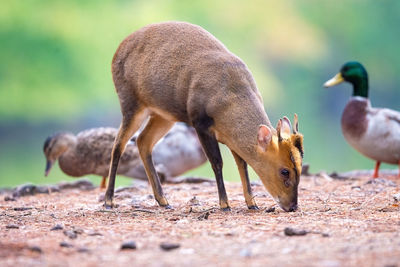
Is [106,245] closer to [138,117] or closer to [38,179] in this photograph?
[138,117]

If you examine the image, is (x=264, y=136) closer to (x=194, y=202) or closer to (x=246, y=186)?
(x=246, y=186)

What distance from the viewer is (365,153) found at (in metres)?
7.78

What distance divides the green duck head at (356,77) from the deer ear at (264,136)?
4.11m

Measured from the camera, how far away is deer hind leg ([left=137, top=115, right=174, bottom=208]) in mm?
5383

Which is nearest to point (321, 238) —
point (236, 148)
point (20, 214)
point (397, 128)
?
point (236, 148)

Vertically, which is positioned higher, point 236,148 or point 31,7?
point 31,7

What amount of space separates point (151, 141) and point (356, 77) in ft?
13.0

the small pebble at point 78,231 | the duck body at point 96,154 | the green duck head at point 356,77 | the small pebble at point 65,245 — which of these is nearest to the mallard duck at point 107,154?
the duck body at point 96,154

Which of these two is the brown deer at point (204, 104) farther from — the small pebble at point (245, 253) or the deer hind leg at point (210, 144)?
the small pebble at point (245, 253)

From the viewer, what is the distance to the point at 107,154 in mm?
7117

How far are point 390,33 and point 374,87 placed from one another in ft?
4.74

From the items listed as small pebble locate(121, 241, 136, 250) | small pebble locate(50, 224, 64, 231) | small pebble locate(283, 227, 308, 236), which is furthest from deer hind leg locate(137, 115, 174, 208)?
small pebble locate(121, 241, 136, 250)

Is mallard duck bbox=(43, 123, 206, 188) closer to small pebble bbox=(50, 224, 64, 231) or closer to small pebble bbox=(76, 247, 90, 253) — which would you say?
small pebble bbox=(50, 224, 64, 231)

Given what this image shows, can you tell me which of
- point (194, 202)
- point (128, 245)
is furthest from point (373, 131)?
point (128, 245)
